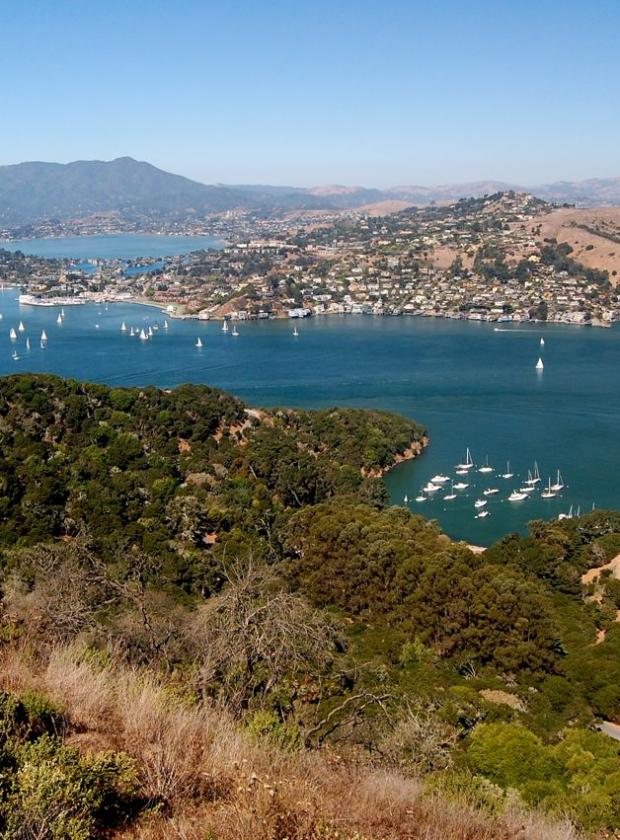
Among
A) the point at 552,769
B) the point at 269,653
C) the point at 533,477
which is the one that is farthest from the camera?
the point at 533,477

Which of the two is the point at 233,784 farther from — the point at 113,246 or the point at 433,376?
the point at 113,246

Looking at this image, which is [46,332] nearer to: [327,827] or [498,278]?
[498,278]

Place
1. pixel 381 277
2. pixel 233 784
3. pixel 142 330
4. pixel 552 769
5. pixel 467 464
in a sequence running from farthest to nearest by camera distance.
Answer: pixel 381 277 < pixel 142 330 < pixel 467 464 < pixel 552 769 < pixel 233 784

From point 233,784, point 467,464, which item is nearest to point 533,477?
point 467,464

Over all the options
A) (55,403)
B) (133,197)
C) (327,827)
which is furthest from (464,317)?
(133,197)

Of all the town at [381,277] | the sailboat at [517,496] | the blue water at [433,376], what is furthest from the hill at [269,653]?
the town at [381,277]

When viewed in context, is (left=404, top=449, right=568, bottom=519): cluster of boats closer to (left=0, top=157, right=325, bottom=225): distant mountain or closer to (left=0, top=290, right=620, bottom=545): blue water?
(left=0, top=290, right=620, bottom=545): blue water

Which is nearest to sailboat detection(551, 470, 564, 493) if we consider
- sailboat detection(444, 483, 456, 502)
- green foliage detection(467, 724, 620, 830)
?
sailboat detection(444, 483, 456, 502)

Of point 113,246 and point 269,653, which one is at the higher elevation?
point 113,246
